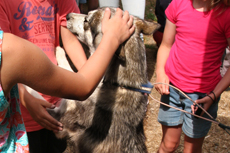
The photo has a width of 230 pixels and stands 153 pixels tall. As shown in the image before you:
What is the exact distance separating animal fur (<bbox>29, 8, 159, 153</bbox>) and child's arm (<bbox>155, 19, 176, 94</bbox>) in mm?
167

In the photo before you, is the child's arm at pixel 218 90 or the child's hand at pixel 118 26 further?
A: the child's arm at pixel 218 90

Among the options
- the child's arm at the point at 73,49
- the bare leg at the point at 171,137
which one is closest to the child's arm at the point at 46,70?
the child's arm at the point at 73,49

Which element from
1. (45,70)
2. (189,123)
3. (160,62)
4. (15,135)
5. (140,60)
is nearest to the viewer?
(45,70)

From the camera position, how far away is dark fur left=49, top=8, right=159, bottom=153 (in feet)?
6.29

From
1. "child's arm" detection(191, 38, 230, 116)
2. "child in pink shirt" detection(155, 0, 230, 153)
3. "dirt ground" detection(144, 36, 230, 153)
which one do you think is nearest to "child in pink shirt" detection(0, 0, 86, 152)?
"child in pink shirt" detection(155, 0, 230, 153)

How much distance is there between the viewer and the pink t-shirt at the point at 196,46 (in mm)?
1814

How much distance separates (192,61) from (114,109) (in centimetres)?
91

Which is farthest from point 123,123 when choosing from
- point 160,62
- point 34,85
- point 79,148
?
point 34,85

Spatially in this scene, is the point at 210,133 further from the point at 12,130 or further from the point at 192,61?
the point at 12,130

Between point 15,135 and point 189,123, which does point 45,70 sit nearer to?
point 15,135

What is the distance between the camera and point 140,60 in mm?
1945

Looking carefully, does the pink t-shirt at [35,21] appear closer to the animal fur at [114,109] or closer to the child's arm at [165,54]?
the animal fur at [114,109]

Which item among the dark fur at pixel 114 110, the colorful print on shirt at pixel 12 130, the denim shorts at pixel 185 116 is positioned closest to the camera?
the colorful print on shirt at pixel 12 130

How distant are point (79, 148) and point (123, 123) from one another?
0.54 m
